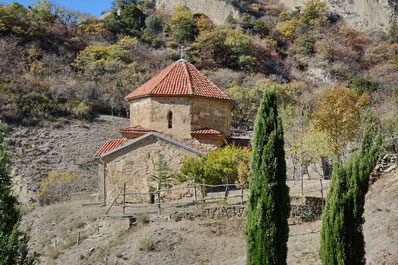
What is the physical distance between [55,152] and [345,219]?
73.1ft

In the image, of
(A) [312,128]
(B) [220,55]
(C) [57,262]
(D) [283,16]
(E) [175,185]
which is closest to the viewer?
(C) [57,262]

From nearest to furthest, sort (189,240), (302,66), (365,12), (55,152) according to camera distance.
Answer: (189,240) → (55,152) → (302,66) → (365,12)

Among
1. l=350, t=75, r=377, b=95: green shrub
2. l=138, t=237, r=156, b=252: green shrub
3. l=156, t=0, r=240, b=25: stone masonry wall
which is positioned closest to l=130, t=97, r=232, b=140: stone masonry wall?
l=138, t=237, r=156, b=252: green shrub

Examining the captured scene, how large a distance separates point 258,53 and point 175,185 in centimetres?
4069

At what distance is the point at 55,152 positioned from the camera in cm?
2531

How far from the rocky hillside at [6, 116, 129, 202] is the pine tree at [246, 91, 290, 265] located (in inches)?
644

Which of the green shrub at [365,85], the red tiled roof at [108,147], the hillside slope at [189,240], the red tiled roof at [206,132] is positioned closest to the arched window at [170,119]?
the red tiled roof at [206,132]

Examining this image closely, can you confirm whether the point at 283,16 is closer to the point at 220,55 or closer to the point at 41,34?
the point at 220,55

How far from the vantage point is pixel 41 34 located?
132 ft

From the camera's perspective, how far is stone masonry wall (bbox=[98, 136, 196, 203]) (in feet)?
46.3

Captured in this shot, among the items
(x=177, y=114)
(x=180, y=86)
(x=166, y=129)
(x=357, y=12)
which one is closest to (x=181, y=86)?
(x=180, y=86)

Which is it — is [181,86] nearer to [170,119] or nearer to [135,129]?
[170,119]

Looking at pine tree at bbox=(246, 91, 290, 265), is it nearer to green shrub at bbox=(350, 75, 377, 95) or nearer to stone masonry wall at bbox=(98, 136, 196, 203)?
stone masonry wall at bbox=(98, 136, 196, 203)

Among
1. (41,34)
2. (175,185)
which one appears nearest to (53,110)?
(41,34)
